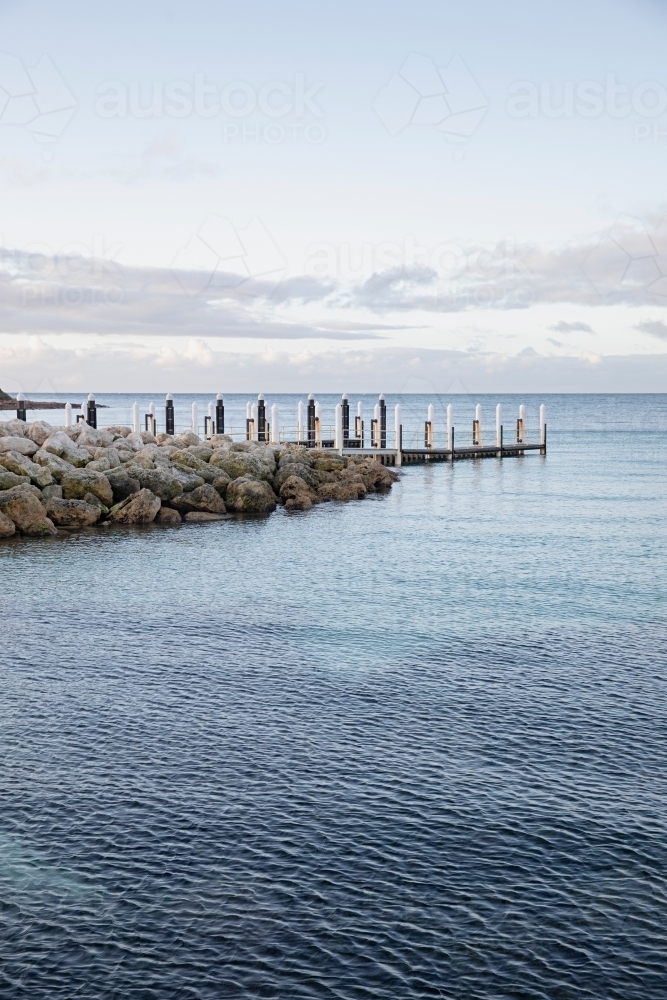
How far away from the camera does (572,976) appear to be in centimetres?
577

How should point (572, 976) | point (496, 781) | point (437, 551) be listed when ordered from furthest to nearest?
1. point (437, 551)
2. point (496, 781)
3. point (572, 976)

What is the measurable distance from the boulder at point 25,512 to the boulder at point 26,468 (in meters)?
1.60

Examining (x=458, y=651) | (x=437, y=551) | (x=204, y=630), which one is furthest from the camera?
(x=437, y=551)

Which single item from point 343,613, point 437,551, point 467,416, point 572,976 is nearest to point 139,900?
point 572,976

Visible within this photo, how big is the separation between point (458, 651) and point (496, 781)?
4170 millimetres

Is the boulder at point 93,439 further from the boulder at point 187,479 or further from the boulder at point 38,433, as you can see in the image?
the boulder at point 187,479

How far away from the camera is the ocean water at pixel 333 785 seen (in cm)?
595

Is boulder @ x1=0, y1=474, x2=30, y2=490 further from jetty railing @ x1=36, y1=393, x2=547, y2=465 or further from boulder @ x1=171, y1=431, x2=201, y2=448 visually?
jetty railing @ x1=36, y1=393, x2=547, y2=465

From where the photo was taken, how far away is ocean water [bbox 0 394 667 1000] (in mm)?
5953

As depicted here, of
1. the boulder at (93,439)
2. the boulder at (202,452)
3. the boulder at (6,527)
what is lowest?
the boulder at (6,527)

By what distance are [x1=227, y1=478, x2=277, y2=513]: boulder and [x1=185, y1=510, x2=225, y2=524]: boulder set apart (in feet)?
4.27

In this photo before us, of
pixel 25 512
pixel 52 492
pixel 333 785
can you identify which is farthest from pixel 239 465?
pixel 333 785

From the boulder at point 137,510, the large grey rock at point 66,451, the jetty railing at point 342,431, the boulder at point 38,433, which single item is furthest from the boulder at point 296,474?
the jetty railing at point 342,431

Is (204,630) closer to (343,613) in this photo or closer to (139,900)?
(343,613)
